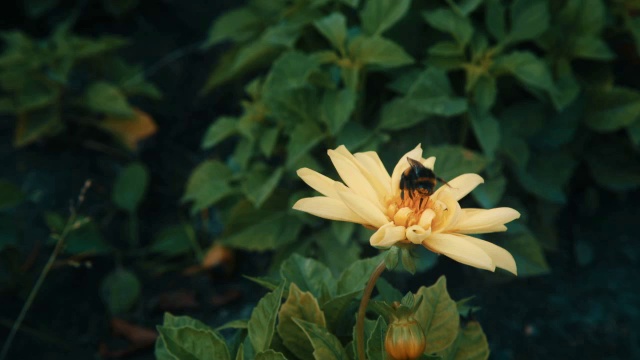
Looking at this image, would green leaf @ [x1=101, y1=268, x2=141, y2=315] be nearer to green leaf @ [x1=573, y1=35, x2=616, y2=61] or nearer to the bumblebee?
green leaf @ [x1=573, y1=35, x2=616, y2=61]

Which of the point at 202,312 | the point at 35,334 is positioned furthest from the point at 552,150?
the point at 35,334

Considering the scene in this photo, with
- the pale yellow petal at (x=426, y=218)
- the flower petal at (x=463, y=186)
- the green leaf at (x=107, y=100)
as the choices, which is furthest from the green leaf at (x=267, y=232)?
the pale yellow petal at (x=426, y=218)

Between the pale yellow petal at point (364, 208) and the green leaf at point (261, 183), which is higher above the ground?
the pale yellow petal at point (364, 208)

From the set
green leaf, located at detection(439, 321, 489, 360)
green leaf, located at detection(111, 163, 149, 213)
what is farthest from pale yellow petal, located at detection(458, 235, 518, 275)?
green leaf, located at detection(111, 163, 149, 213)

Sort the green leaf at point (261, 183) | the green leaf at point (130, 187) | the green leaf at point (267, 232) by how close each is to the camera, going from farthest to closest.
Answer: the green leaf at point (130, 187) → the green leaf at point (267, 232) → the green leaf at point (261, 183)

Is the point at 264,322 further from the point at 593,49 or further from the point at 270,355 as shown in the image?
the point at 593,49

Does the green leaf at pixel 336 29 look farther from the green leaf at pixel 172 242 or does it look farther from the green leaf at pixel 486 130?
the green leaf at pixel 172 242

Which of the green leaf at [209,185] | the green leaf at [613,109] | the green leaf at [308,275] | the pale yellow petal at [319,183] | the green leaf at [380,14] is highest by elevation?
the pale yellow petal at [319,183]
